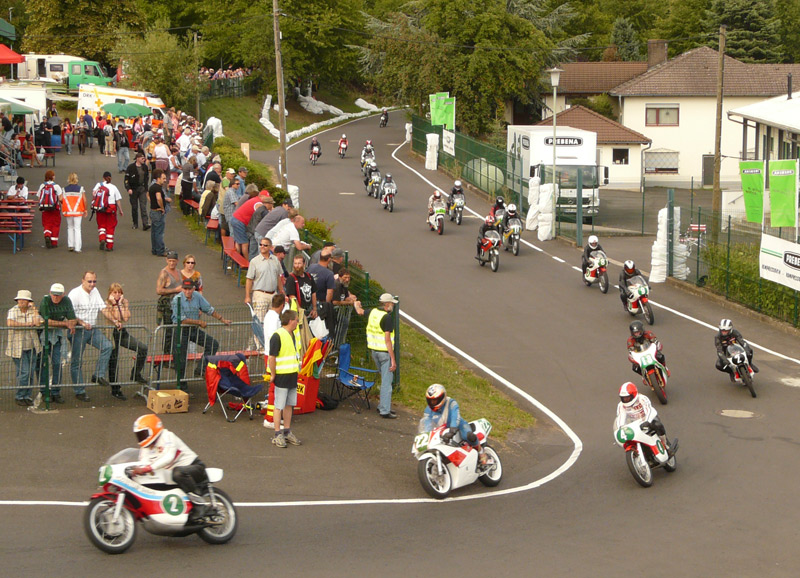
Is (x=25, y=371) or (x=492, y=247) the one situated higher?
(x=492, y=247)

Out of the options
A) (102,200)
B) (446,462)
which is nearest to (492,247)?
(102,200)

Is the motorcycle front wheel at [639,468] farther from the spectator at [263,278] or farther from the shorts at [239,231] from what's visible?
the shorts at [239,231]

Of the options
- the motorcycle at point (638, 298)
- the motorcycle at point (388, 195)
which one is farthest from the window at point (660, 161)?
the motorcycle at point (638, 298)

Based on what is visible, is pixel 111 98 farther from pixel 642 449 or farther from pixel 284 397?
pixel 642 449

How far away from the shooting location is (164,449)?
1062 cm

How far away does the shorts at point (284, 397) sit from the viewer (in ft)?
45.9

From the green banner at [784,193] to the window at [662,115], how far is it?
40.1 m

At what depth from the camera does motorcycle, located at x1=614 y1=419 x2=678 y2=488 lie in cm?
1323

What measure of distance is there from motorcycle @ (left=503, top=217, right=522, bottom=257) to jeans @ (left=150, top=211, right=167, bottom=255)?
10.5m

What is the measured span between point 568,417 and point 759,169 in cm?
986

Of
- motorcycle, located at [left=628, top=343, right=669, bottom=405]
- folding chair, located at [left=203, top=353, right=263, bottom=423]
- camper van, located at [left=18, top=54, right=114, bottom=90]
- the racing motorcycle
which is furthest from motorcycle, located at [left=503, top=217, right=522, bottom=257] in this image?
camper van, located at [left=18, top=54, right=114, bottom=90]

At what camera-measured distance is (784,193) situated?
22750mm

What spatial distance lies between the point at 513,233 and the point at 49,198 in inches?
503

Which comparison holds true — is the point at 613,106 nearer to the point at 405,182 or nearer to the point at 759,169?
the point at 405,182
